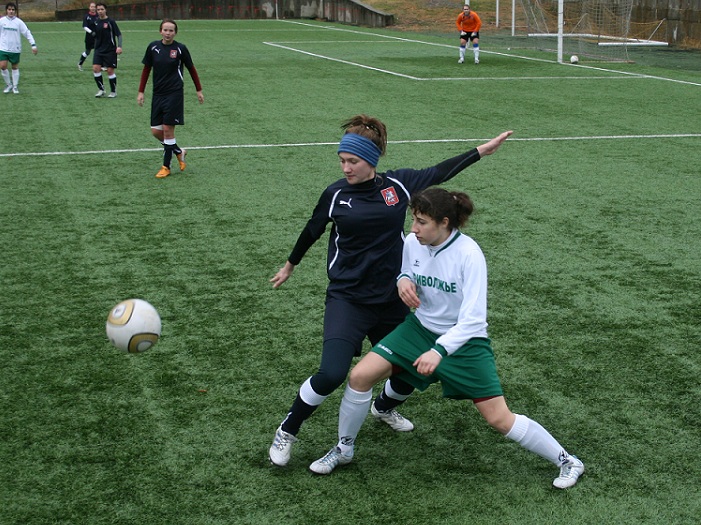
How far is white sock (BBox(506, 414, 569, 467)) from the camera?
15.6 feet

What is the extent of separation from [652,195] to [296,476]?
757 centimetres

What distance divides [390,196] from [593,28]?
103 feet

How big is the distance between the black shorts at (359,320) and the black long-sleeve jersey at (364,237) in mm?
54

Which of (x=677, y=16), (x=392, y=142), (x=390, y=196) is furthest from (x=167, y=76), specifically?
(x=677, y=16)

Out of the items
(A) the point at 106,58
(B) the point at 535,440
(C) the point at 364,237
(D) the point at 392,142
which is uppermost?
(A) the point at 106,58

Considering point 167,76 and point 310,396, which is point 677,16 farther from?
point 310,396

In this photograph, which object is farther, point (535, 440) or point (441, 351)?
point (535, 440)

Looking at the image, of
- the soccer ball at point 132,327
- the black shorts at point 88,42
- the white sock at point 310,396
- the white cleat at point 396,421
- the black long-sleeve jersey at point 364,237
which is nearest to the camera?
the white sock at point 310,396

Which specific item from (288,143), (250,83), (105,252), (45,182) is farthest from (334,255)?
(250,83)

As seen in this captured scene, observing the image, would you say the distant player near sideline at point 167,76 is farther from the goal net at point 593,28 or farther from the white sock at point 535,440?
the goal net at point 593,28

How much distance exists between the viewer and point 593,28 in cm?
3419

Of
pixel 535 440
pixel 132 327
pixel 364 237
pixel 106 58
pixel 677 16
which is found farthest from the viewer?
pixel 677 16

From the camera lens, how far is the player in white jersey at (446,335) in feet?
15.2

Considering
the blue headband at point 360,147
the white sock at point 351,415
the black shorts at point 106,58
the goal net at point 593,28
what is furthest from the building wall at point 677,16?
the white sock at point 351,415
